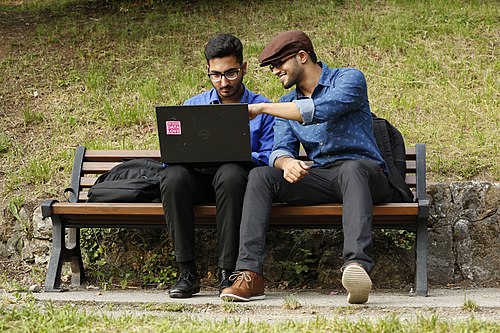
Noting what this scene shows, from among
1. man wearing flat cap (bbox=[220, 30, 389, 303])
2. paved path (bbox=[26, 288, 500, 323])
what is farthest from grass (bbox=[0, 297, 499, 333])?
man wearing flat cap (bbox=[220, 30, 389, 303])

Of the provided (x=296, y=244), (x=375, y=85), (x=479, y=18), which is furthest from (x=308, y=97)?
(x=479, y=18)

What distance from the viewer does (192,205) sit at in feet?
18.5

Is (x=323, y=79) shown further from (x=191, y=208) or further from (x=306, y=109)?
(x=191, y=208)

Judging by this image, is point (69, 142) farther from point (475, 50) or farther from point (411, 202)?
point (475, 50)

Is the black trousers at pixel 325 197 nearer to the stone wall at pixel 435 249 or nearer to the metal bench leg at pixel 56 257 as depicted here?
the stone wall at pixel 435 249

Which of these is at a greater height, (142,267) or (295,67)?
(295,67)

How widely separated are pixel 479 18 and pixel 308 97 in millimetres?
4589

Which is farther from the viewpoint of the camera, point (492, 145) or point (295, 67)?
point (492, 145)

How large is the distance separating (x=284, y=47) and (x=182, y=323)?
1980mm

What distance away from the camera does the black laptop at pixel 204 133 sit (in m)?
5.41

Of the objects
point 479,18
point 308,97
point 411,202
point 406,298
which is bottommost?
point 406,298

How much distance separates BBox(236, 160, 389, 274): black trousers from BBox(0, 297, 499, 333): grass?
57 centimetres

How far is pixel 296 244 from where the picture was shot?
6383 millimetres

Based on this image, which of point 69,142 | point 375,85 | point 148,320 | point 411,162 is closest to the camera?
point 148,320
